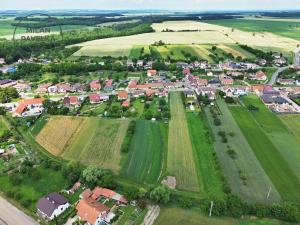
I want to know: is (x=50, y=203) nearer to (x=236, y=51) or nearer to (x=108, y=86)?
(x=108, y=86)

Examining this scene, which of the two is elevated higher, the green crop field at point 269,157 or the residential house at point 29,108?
the green crop field at point 269,157

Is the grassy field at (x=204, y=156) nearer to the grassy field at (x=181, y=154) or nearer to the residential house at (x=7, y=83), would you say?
the grassy field at (x=181, y=154)

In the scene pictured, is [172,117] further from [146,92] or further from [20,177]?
[20,177]

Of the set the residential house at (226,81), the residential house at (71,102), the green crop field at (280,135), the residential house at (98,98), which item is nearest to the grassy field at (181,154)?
the green crop field at (280,135)

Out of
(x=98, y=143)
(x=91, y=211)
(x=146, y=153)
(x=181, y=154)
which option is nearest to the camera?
(x=91, y=211)

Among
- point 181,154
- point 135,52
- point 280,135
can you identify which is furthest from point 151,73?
point 181,154

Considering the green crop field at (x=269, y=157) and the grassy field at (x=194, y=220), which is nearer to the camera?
the grassy field at (x=194, y=220)
